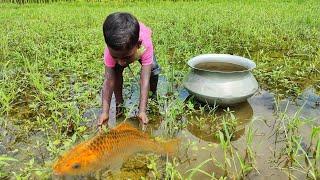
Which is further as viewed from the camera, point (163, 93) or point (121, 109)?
point (163, 93)

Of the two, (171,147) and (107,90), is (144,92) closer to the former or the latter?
(107,90)

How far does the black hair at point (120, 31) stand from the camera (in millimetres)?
3090

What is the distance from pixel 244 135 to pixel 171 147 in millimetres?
905

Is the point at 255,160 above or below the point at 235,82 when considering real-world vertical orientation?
below

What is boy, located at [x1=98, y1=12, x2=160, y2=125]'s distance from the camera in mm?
3109

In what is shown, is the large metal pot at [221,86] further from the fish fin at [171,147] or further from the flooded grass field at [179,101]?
the fish fin at [171,147]

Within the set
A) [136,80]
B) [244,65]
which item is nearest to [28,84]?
[136,80]

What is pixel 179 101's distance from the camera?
13.7 feet

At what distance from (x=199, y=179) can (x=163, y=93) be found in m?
1.84

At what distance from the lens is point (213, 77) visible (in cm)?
408

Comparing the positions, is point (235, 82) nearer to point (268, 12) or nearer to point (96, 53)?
point (96, 53)

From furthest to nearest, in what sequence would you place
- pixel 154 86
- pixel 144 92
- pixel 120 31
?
pixel 154 86 → pixel 144 92 → pixel 120 31

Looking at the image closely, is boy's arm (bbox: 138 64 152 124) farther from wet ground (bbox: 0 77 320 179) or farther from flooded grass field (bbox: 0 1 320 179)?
wet ground (bbox: 0 77 320 179)

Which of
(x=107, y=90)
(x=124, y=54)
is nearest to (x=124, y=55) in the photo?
(x=124, y=54)
